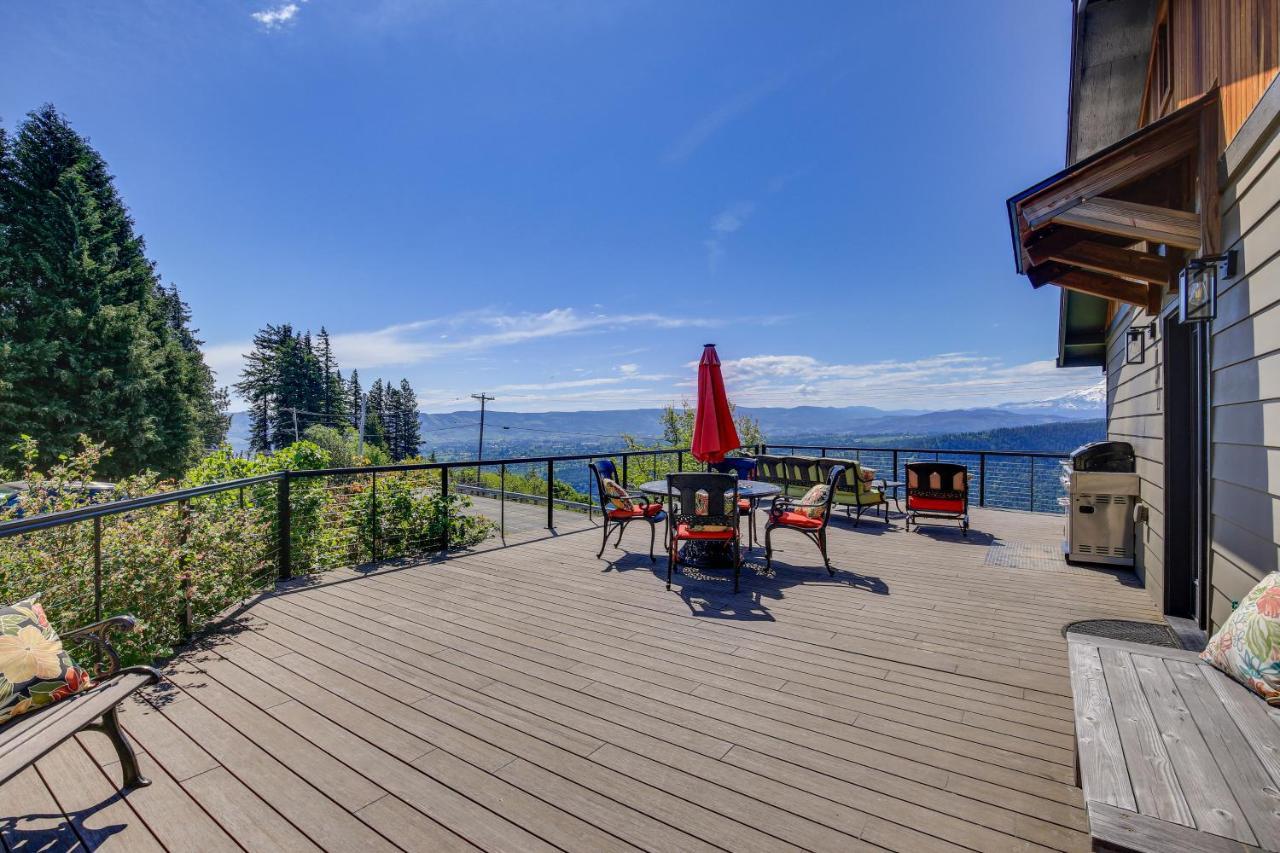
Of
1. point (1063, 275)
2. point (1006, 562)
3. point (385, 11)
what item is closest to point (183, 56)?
point (385, 11)

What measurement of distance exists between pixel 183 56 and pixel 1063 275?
42.8ft

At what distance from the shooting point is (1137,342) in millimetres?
4633

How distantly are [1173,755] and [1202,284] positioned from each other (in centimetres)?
244

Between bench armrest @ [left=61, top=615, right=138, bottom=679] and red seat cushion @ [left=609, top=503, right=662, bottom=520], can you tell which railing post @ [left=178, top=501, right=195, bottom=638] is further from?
red seat cushion @ [left=609, top=503, right=662, bottom=520]

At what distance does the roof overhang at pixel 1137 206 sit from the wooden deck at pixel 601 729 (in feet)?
7.53

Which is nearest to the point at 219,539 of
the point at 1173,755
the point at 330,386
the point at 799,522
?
the point at 799,522

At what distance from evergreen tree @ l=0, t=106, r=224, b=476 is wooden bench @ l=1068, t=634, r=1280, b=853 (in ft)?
83.1

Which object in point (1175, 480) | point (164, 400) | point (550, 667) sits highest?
point (164, 400)

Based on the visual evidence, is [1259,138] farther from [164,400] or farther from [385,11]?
[164,400]

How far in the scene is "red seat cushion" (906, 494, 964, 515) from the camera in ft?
20.0

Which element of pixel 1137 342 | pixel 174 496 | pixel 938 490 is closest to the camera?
pixel 174 496

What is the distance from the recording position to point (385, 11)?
6.99 meters

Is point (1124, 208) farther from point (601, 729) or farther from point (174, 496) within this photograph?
point (174, 496)

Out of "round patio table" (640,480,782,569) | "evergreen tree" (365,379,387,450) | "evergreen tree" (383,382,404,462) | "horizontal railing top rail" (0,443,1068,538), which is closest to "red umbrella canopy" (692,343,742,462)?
"round patio table" (640,480,782,569)
